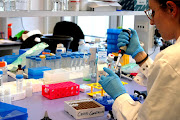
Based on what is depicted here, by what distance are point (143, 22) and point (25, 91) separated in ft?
5.36

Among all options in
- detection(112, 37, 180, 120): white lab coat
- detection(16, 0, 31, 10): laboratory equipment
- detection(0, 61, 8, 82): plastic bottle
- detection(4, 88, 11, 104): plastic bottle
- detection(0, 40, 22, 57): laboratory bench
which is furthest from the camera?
detection(0, 40, 22, 57): laboratory bench

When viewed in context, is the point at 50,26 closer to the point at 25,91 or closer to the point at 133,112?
the point at 25,91

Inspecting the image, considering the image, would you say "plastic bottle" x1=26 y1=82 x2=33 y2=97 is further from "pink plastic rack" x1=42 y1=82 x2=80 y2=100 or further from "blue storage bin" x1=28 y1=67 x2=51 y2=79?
"blue storage bin" x1=28 y1=67 x2=51 y2=79

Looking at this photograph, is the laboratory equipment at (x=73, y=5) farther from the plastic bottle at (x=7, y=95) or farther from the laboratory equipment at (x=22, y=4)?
the plastic bottle at (x=7, y=95)

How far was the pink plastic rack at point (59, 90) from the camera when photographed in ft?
6.29

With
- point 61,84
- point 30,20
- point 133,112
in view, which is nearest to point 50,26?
point 30,20

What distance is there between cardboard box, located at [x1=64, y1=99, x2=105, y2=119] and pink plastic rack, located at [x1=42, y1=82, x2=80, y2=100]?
0.24m

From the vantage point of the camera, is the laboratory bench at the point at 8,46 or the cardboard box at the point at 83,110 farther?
the laboratory bench at the point at 8,46

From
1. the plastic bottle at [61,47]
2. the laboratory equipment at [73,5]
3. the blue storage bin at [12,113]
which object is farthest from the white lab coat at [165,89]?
the plastic bottle at [61,47]

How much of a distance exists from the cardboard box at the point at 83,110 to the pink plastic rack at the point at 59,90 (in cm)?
24

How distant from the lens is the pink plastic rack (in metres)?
1.92

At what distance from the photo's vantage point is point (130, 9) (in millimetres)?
2877

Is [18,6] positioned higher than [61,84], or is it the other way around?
[18,6]

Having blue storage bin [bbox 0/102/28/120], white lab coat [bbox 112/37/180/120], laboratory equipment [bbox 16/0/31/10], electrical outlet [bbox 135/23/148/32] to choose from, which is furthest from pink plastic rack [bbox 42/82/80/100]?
electrical outlet [bbox 135/23/148/32]
